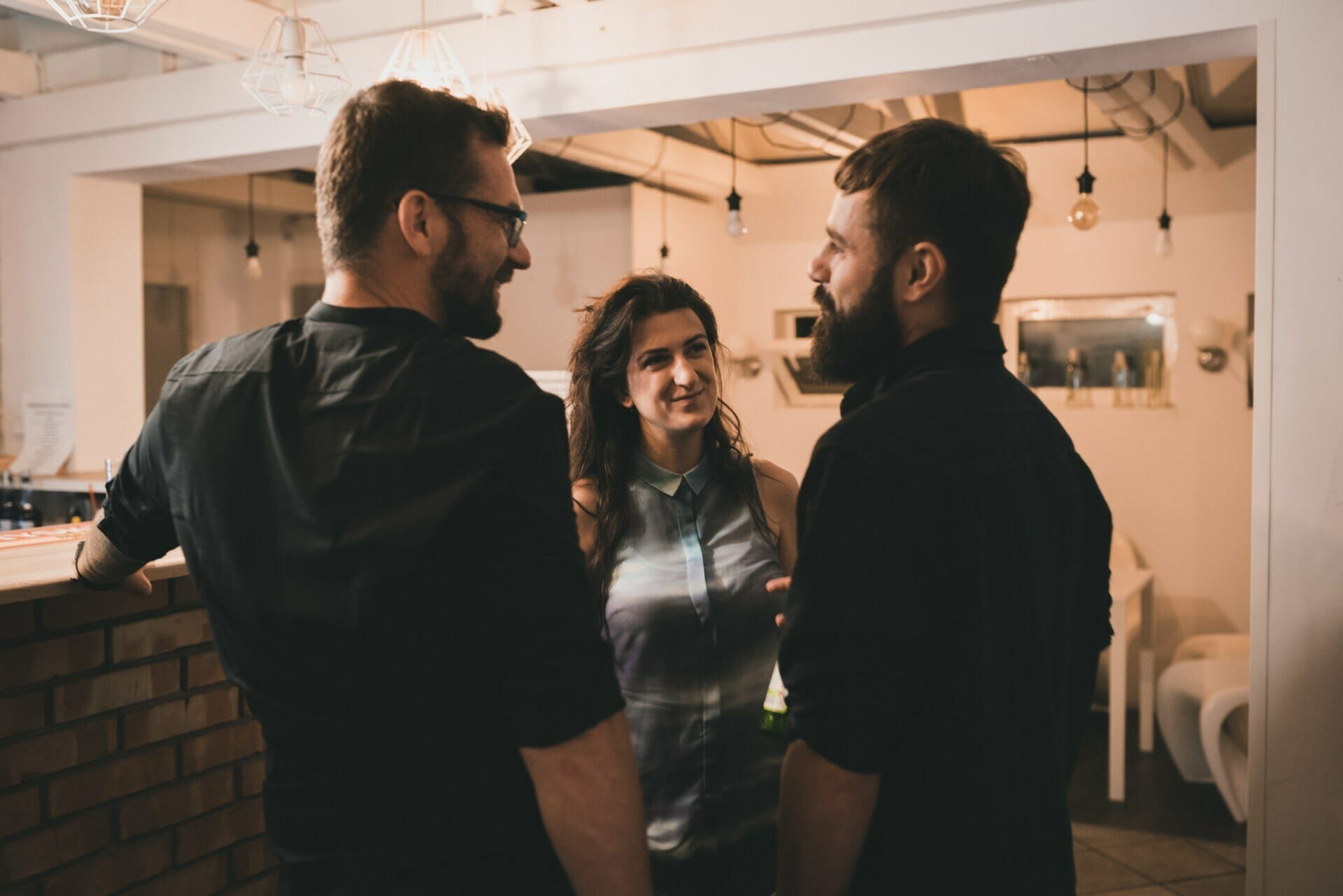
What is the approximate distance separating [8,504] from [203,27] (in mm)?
2256

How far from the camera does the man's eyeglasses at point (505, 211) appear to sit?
3.74ft

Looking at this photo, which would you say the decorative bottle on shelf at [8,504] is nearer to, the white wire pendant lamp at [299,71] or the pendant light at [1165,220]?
the white wire pendant lamp at [299,71]

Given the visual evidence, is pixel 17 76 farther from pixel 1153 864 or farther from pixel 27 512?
pixel 1153 864

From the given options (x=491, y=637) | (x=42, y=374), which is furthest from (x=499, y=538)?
(x=42, y=374)

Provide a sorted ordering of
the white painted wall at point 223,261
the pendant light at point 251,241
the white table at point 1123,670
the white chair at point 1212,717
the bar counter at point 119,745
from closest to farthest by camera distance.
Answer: the bar counter at point 119,745, the white chair at point 1212,717, the white table at point 1123,670, the pendant light at point 251,241, the white painted wall at point 223,261

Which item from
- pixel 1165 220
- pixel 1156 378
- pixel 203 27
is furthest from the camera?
pixel 1156 378

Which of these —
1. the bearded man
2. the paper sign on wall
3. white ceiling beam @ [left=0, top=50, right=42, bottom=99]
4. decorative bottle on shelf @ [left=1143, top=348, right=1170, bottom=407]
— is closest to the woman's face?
the bearded man

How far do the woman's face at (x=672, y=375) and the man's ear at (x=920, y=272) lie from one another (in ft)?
2.67

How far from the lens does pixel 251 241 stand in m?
6.07

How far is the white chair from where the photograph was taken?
13.6 ft

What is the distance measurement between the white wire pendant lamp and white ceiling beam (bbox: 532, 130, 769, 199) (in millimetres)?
Result: 1422

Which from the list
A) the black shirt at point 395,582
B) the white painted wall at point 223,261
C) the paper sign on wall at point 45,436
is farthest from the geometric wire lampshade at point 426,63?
the white painted wall at point 223,261

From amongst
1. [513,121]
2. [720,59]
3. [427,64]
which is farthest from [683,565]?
[720,59]

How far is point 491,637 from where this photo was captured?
3.47ft
